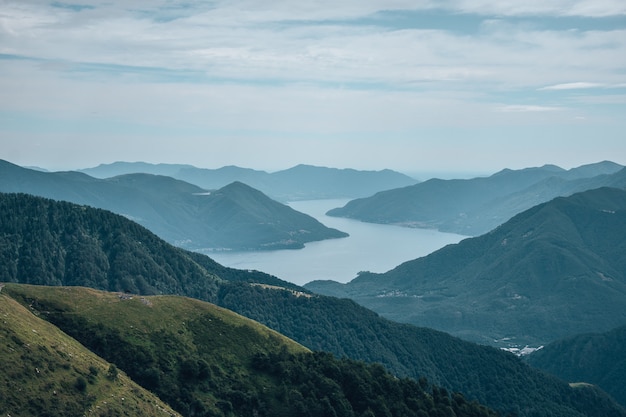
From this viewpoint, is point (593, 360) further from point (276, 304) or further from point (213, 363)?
point (213, 363)

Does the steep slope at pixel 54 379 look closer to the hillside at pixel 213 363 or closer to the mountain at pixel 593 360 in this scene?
the hillside at pixel 213 363

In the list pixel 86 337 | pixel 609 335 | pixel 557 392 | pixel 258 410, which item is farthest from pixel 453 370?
pixel 86 337

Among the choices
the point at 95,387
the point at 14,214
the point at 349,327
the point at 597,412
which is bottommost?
the point at 597,412

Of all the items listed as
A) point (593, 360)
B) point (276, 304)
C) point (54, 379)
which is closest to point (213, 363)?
point (54, 379)

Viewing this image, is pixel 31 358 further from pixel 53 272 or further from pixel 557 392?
pixel 557 392

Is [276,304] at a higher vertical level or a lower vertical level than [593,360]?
higher

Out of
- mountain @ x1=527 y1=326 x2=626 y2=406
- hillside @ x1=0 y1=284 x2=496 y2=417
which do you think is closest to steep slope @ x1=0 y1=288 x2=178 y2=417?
hillside @ x1=0 y1=284 x2=496 y2=417
